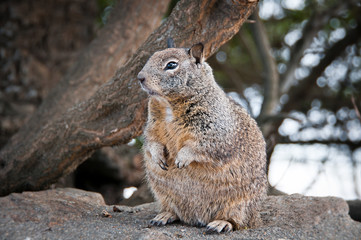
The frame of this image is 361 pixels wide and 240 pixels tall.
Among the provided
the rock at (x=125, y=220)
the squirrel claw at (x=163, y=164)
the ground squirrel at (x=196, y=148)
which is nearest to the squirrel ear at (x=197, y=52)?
the ground squirrel at (x=196, y=148)

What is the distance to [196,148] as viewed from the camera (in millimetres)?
4398

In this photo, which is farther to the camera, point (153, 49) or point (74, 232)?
point (153, 49)

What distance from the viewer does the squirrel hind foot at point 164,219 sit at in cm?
464

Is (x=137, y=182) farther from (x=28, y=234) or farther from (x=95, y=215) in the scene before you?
(x=28, y=234)

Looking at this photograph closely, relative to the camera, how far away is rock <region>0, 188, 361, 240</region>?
403 centimetres

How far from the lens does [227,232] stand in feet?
14.5

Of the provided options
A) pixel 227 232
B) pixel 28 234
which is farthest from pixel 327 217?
pixel 28 234

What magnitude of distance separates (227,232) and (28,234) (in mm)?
1904

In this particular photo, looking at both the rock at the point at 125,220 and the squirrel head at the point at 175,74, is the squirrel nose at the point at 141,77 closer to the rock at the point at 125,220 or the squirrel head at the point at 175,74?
the squirrel head at the point at 175,74

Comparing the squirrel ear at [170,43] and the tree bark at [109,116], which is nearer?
the squirrel ear at [170,43]

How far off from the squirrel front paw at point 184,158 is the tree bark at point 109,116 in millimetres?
1095

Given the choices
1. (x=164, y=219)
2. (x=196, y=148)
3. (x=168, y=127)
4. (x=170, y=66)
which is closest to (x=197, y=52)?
(x=170, y=66)

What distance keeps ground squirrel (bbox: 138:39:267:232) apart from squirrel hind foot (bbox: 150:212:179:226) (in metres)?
0.01

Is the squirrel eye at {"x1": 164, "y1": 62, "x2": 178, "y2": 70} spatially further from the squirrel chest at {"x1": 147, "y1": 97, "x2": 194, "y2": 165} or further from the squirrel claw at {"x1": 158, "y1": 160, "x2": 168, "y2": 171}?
the squirrel claw at {"x1": 158, "y1": 160, "x2": 168, "y2": 171}
